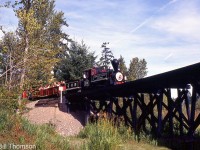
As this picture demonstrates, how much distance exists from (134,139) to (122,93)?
441 cm

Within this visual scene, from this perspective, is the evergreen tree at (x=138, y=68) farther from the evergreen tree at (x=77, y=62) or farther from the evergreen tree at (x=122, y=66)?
the evergreen tree at (x=77, y=62)

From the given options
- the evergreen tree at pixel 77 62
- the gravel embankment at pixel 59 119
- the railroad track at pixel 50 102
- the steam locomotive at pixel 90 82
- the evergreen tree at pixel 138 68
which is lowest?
the gravel embankment at pixel 59 119

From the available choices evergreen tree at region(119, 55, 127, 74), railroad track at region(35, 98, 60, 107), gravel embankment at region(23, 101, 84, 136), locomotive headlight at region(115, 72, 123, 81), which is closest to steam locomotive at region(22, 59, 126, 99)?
locomotive headlight at region(115, 72, 123, 81)

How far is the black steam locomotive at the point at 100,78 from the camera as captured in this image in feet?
60.0

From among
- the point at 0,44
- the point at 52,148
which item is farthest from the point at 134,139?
the point at 0,44

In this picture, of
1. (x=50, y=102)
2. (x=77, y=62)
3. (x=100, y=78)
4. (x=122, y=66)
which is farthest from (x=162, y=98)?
(x=122, y=66)

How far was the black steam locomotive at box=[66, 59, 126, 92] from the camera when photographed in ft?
60.0

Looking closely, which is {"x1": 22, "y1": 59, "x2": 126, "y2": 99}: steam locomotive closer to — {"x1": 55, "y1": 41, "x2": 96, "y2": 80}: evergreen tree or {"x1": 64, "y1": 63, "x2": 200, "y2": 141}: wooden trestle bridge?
{"x1": 64, "y1": 63, "x2": 200, "y2": 141}: wooden trestle bridge

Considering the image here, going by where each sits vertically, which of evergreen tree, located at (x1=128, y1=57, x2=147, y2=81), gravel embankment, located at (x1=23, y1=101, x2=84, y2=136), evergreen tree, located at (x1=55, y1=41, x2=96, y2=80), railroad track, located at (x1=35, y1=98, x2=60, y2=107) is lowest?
gravel embankment, located at (x1=23, y1=101, x2=84, y2=136)

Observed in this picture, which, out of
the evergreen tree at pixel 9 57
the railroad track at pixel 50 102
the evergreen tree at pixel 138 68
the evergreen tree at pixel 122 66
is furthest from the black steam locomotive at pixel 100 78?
the evergreen tree at pixel 138 68

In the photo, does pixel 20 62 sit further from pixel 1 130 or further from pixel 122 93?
pixel 122 93

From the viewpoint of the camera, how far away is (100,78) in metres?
19.5

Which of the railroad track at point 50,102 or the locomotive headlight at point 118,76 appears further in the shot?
the railroad track at point 50,102

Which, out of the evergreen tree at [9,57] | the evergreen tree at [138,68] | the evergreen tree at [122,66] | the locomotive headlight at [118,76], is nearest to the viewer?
the evergreen tree at [9,57]
